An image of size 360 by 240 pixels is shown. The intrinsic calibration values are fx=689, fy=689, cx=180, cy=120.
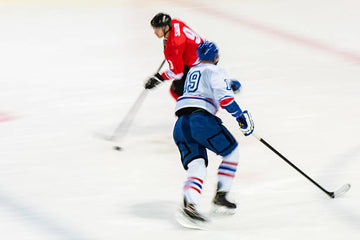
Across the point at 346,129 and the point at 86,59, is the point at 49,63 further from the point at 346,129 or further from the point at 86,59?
the point at 346,129

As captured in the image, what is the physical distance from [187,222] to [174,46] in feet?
4.98

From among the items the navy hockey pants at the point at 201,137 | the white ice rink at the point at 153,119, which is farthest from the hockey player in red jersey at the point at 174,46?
the navy hockey pants at the point at 201,137

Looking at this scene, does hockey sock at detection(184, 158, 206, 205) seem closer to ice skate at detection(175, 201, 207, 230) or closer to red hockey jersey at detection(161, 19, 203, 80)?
ice skate at detection(175, 201, 207, 230)

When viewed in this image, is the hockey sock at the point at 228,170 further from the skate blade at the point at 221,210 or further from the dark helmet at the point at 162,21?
the dark helmet at the point at 162,21

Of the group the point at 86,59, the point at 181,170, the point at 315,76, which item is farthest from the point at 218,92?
the point at 86,59

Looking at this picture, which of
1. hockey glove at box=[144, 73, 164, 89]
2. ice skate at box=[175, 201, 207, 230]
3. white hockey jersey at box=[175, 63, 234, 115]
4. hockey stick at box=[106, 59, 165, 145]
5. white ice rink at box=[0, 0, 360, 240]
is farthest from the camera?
hockey stick at box=[106, 59, 165, 145]

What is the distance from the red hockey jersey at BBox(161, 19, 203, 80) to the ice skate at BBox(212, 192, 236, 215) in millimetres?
1234

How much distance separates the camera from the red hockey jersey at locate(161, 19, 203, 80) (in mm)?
4621

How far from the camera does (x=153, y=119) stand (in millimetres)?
5539

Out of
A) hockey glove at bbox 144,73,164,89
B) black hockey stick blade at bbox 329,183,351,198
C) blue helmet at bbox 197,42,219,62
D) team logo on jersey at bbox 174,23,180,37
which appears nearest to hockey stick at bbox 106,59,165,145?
hockey glove at bbox 144,73,164,89

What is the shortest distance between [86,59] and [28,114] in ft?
5.41

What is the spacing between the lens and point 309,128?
5.16 metres

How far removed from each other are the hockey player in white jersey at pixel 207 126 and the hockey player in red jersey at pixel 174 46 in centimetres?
90

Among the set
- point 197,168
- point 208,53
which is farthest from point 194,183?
point 208,53
